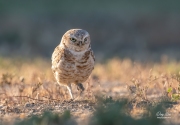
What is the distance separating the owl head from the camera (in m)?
8.71

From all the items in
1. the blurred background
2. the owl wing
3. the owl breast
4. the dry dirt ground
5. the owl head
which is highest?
the blurred background

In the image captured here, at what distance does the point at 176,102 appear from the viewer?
829 centimetres

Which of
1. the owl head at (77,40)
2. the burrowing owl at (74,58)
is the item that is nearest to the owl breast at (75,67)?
the burrowing owl at (74,58)

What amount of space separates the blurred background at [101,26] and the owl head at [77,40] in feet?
36.1

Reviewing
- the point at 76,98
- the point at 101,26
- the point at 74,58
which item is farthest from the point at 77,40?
the point at 101,26

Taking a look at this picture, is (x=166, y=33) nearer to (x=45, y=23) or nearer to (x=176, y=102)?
(x=45, y=23)

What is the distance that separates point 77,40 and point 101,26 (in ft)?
53.7

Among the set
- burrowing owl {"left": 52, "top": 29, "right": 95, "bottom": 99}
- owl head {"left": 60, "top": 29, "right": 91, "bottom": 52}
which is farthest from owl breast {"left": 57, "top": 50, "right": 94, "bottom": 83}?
owl head {"left": 60, "top": 29, "right": 91, "bottom": 52}

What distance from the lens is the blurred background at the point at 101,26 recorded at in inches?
898

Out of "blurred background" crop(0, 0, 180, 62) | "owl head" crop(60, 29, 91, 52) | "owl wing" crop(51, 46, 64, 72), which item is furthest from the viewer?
"blurred background" crop(0, 0, 180, 62)

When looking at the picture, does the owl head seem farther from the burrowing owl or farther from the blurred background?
the blurred background

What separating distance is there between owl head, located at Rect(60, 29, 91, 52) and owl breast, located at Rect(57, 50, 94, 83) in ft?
0.33

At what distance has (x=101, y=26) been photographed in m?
25.0

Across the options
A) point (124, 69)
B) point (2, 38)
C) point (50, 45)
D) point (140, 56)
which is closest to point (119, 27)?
point (50, 45)
